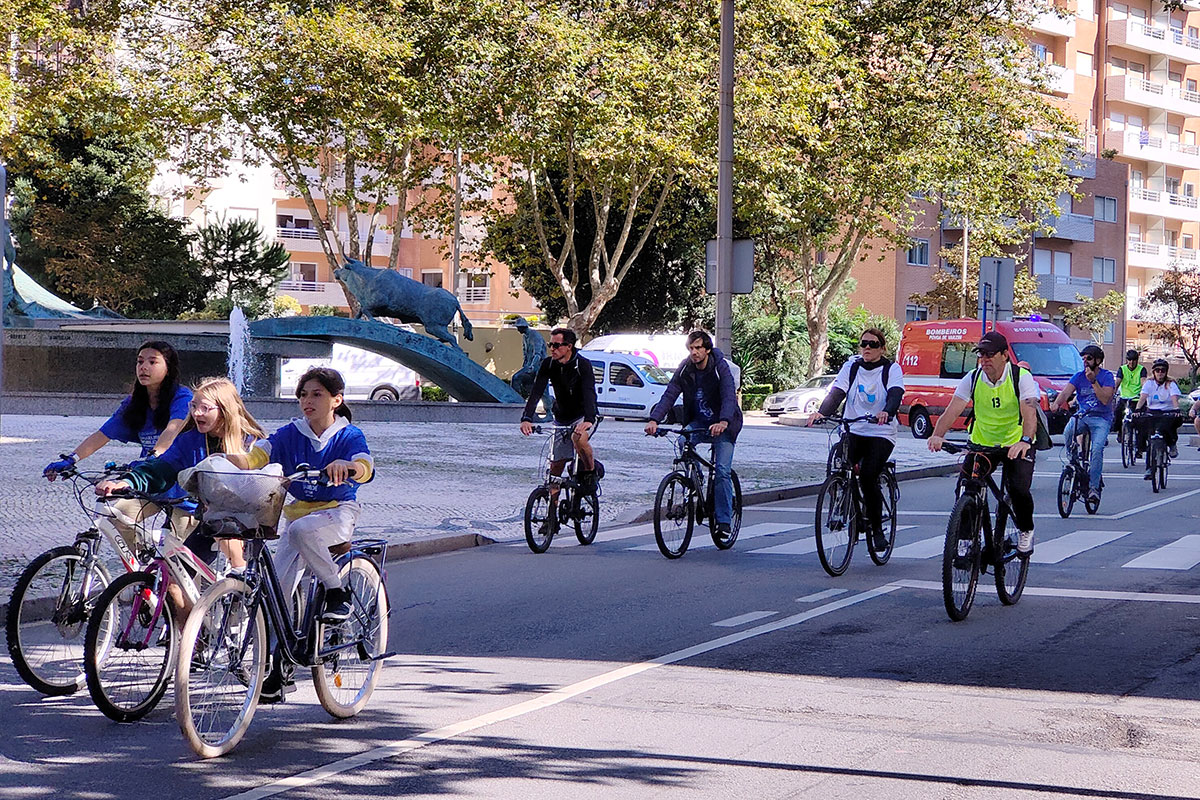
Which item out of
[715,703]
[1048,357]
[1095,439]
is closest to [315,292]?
[1048,357]

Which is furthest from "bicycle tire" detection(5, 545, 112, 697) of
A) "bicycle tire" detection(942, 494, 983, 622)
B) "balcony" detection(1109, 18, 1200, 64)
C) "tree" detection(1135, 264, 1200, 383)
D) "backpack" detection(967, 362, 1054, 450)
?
"balcony" detection(1109, 18, 1200, 64)

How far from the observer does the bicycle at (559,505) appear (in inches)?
499

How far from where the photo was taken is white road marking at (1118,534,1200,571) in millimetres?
12227

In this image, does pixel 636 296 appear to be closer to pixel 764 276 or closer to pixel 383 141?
pixel 764 276

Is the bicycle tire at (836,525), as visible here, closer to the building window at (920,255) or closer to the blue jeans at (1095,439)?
the blue jeans at (1095,439)

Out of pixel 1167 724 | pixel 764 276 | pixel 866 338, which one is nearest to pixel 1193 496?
pixel 866 338

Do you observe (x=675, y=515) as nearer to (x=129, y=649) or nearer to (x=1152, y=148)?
(x=129, y=649)

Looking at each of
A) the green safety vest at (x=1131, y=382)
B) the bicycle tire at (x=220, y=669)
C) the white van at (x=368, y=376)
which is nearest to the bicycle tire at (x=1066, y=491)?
the green safety vest at (x=1131, y=382)

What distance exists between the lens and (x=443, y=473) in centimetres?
1889

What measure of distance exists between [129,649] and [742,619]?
407 cm

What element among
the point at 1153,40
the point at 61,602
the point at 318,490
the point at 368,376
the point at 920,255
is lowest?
the point at 61,602

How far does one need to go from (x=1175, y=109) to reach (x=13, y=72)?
5890 cm

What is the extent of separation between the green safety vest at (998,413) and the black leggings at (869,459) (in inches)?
59.3

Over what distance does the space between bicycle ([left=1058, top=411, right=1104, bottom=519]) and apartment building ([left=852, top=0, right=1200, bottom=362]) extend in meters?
51.2
